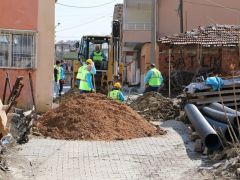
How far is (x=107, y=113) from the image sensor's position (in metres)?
12.8

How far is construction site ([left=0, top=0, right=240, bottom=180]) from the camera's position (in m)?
8.95

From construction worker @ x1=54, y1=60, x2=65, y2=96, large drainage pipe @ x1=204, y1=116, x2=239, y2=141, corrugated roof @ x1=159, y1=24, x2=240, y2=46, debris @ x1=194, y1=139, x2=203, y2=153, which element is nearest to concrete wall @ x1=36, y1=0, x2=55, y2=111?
large drainage pipe @ x1=204, y1=116, x2=239, y2=141

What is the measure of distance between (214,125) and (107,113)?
2988 millimetres

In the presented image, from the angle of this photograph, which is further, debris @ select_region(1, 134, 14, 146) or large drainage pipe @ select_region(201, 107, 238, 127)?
large drainage pipe @ select_region(201, 107, 238, 127)

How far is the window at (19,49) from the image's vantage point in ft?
50.9

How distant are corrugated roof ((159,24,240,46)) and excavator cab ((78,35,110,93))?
4.67 m

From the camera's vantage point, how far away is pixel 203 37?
2769 centimetres

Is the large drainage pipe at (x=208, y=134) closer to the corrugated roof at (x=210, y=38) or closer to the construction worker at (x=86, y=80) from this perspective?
the construction worker at (x=86, y=80)

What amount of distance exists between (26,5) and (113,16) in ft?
124

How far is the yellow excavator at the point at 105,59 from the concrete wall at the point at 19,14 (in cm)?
456

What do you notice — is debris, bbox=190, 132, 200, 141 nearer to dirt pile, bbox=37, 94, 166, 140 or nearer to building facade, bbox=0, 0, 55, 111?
dirt pile, bbox=37, 94, 166, 140

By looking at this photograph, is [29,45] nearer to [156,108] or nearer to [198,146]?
[156,108]

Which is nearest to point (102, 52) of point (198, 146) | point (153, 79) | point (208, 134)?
point (153, 79)

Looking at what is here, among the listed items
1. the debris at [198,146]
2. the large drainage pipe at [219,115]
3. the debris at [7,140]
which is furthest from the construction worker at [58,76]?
the debris at [198,146]
